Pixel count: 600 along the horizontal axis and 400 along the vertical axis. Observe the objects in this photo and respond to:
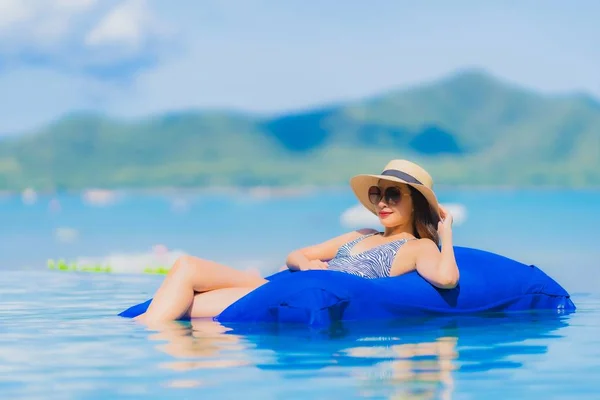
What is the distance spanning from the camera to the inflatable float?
615 cm

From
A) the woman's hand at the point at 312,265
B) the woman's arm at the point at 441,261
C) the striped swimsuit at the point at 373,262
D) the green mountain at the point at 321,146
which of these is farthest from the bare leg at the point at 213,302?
the green mountain at the point at 321,146

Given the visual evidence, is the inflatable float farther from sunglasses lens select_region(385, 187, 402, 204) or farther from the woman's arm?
sunglasses lens select_region(385, 187, 402, 204)

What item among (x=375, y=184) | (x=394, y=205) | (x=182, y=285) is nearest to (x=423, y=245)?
(x=394, y=205)

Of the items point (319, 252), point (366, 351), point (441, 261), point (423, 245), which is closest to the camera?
point (366, 351)

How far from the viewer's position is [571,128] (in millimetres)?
157250

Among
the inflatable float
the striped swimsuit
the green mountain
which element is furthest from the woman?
the green mountain

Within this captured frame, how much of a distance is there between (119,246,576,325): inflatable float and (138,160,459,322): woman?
0.12 meters

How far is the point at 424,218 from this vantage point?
663cm

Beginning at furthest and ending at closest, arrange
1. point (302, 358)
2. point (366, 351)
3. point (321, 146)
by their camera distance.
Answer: point (321, 146) → point (366, 351) → point (302, 358)

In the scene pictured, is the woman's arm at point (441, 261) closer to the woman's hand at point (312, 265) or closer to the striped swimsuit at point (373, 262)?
the striped swimsuit at point (373, 262)

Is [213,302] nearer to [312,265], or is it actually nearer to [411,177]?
[312,265]

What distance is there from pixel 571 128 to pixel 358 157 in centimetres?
3087

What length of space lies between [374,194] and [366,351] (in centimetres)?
150

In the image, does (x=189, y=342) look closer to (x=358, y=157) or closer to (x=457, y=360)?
(x=457, y=360)
